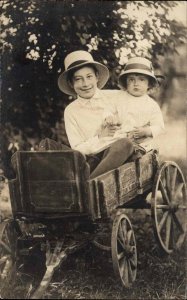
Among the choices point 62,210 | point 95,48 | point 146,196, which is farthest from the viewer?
point 146,196

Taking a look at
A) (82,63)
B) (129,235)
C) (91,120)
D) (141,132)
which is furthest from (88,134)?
(129,235)

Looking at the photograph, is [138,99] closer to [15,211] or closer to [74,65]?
[74,65]

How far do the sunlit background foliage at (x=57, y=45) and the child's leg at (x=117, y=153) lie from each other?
0.34 metres

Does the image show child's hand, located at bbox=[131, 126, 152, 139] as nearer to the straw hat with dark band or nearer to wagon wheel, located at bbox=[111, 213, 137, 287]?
the straw hat with dark band

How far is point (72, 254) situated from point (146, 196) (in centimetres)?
64

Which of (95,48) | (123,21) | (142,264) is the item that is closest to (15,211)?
(142,264)

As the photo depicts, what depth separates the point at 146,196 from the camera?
11.6ft

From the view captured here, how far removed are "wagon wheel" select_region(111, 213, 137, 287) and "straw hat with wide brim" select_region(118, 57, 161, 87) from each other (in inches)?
34.3

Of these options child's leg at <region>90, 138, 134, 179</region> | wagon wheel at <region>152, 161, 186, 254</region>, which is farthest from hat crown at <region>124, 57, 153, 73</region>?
wagon wheel at <region>152, 161, 186, 254</region>

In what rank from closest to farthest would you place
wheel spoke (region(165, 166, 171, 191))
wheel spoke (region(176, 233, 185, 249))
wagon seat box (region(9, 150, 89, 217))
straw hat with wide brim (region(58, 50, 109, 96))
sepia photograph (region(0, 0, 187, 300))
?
1. wagon seat box (region(9, 150, 89, 217))
2. sepia photograph (region(0, 0, 187, 300))
3. straw hat with wide brim (region(58, 50, 109, 96))
4. wheel spoke (region(176, 233, 185, 249))
5. wheel spoke (region(165, 166, 171, 191))

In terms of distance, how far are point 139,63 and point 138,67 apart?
0.02 metres

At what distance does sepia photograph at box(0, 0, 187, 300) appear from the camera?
3041 mm

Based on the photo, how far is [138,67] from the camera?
3176 mm

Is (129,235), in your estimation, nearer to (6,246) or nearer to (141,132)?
(141,132)
